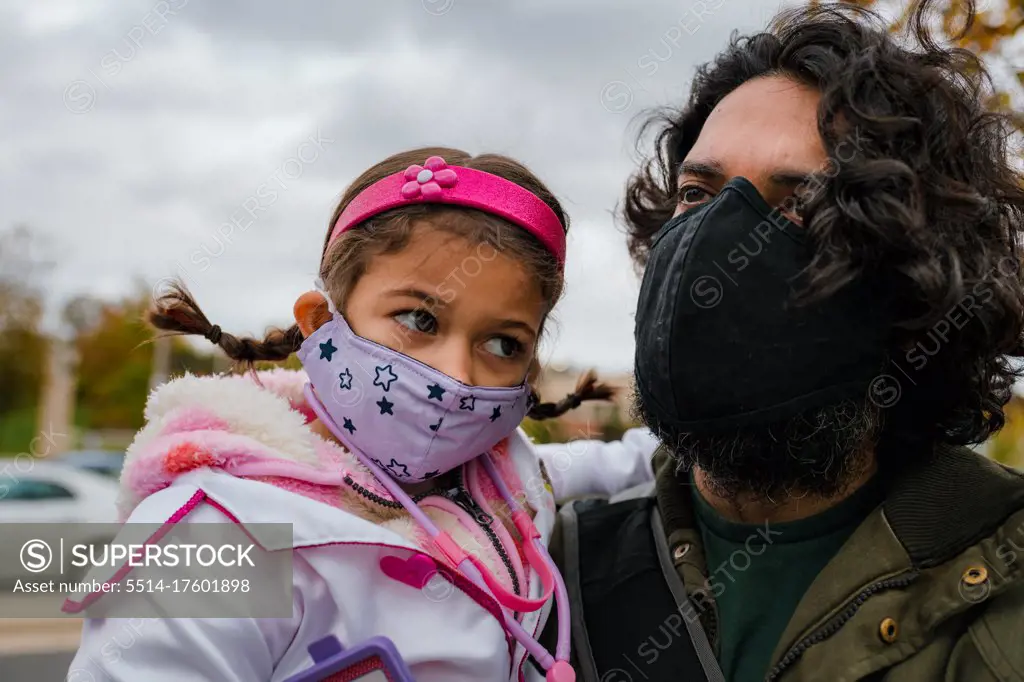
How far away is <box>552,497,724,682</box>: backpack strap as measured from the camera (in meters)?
1.93

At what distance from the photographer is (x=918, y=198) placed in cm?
190

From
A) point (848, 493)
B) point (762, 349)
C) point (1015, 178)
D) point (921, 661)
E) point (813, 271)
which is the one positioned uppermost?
point (1015, 178)

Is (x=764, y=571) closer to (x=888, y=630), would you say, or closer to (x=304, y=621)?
(x=888, y=630)

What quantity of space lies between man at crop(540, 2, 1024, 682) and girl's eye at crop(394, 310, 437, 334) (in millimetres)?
493

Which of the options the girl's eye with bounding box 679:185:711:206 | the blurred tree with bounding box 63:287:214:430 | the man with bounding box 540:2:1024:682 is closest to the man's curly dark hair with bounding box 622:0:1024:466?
the man with bounding box 540:2:1024:682

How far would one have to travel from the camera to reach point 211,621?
1.73 meters

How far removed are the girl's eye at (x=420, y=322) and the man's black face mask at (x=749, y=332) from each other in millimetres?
507

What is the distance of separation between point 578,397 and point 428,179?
3.23 ft

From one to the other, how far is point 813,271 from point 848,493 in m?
0.57

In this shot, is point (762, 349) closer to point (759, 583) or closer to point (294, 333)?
point (759, 583)

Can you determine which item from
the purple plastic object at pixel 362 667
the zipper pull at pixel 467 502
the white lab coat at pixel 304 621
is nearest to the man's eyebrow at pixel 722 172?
the zipper pull at pixel 467 502

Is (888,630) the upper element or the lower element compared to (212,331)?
lower

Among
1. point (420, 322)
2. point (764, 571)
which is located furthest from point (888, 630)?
point (420, 322)

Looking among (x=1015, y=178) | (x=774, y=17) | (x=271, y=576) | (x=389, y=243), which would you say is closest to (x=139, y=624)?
(x=271, y=576)
